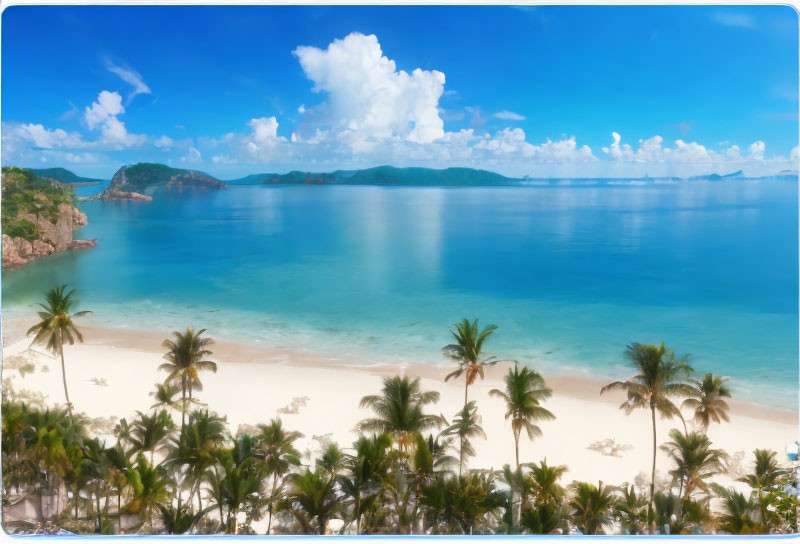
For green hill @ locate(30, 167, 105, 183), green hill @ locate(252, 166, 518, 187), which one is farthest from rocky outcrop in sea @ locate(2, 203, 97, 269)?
green hill @ locate(252, 166, 518, 187)

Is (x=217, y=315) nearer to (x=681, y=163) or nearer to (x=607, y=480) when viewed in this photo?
(x=607, y=480)

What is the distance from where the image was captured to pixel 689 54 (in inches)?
338

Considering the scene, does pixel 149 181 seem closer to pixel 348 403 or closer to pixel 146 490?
pixel 348 403

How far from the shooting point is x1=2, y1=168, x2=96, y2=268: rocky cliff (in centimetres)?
946

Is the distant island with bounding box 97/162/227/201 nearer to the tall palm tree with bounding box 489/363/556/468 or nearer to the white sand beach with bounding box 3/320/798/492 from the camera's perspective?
the white sand beach with bounding box 3/320/798/492

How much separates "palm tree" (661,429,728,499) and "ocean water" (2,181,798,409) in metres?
3.34

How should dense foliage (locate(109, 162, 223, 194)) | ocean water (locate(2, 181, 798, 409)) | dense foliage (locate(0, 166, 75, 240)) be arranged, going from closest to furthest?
dense foliage (locate(0, 166, 75, 240)) < ocean water (locate(2, 181, 798, 409)) < dense foliage (locate(109, 162, 223, 194))

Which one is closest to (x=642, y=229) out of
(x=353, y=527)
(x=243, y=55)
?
(x=243, y=55)

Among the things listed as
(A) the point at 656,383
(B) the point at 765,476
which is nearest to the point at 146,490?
(A) the point at 656,383

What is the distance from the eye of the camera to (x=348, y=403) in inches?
287

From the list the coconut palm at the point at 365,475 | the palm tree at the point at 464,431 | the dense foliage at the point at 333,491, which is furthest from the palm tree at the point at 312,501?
the palm tree at the point at 464,431

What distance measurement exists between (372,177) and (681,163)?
6.51m

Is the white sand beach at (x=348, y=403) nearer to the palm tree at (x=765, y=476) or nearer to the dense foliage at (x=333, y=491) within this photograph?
the palm tree at (x=765, y=476)

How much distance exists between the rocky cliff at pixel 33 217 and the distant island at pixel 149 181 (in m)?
0.95
